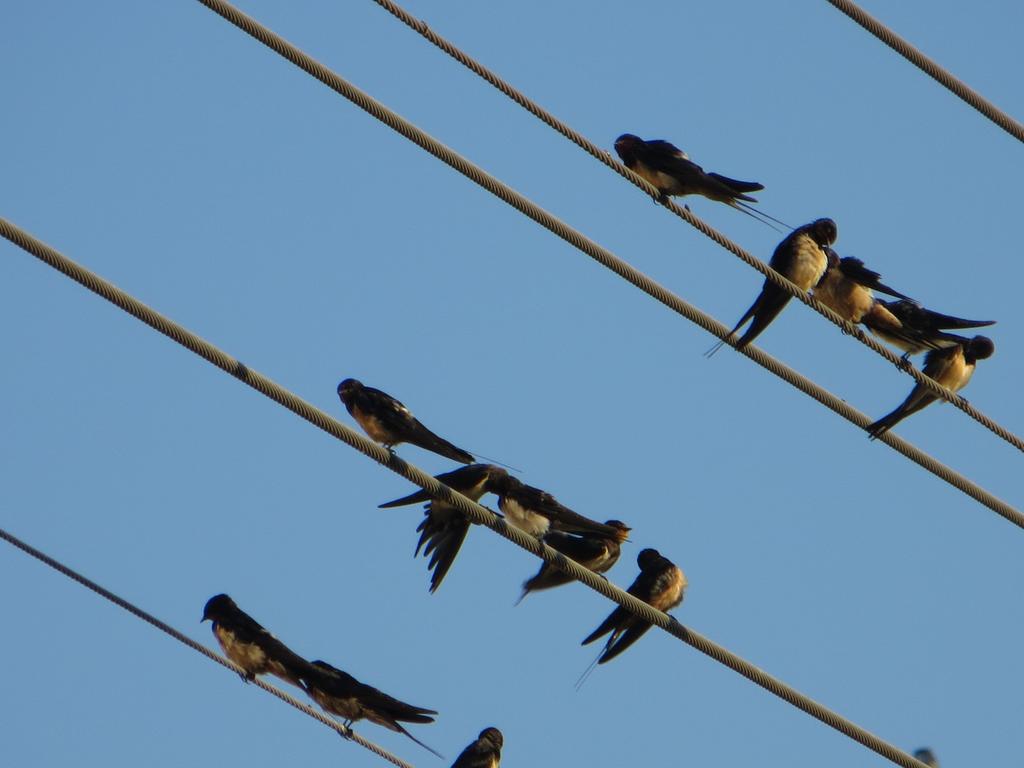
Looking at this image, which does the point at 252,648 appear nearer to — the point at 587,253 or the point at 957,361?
the point at 587,253

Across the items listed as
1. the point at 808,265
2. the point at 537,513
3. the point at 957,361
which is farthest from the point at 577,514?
the point at 957,361

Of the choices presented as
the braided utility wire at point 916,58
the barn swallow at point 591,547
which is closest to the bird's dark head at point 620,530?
the barn swallow at point 591,547

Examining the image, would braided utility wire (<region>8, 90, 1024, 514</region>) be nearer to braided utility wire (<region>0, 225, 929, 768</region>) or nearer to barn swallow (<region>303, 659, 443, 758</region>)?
braided utility wire (<region>0, 225, 929, 768</region>)

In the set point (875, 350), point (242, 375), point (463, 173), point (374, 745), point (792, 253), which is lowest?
point (374, 745)

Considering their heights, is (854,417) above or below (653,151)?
below

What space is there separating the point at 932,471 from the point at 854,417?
34 centimetres

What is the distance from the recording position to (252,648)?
855 centimetres

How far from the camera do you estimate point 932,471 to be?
21.0 ft

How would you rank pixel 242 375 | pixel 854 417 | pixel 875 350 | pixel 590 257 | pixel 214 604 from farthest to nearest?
1. pixel 214 604
2. pixel 875 350
3. pixel 854 417
4. pixel 590 257
5. pixel 242 375

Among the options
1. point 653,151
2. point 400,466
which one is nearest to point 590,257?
point 400,466

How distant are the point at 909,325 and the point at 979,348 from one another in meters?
1.17

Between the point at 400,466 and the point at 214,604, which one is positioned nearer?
the point at 400,466

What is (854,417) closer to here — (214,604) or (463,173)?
(463,173)

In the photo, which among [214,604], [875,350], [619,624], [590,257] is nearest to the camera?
[590,257]
